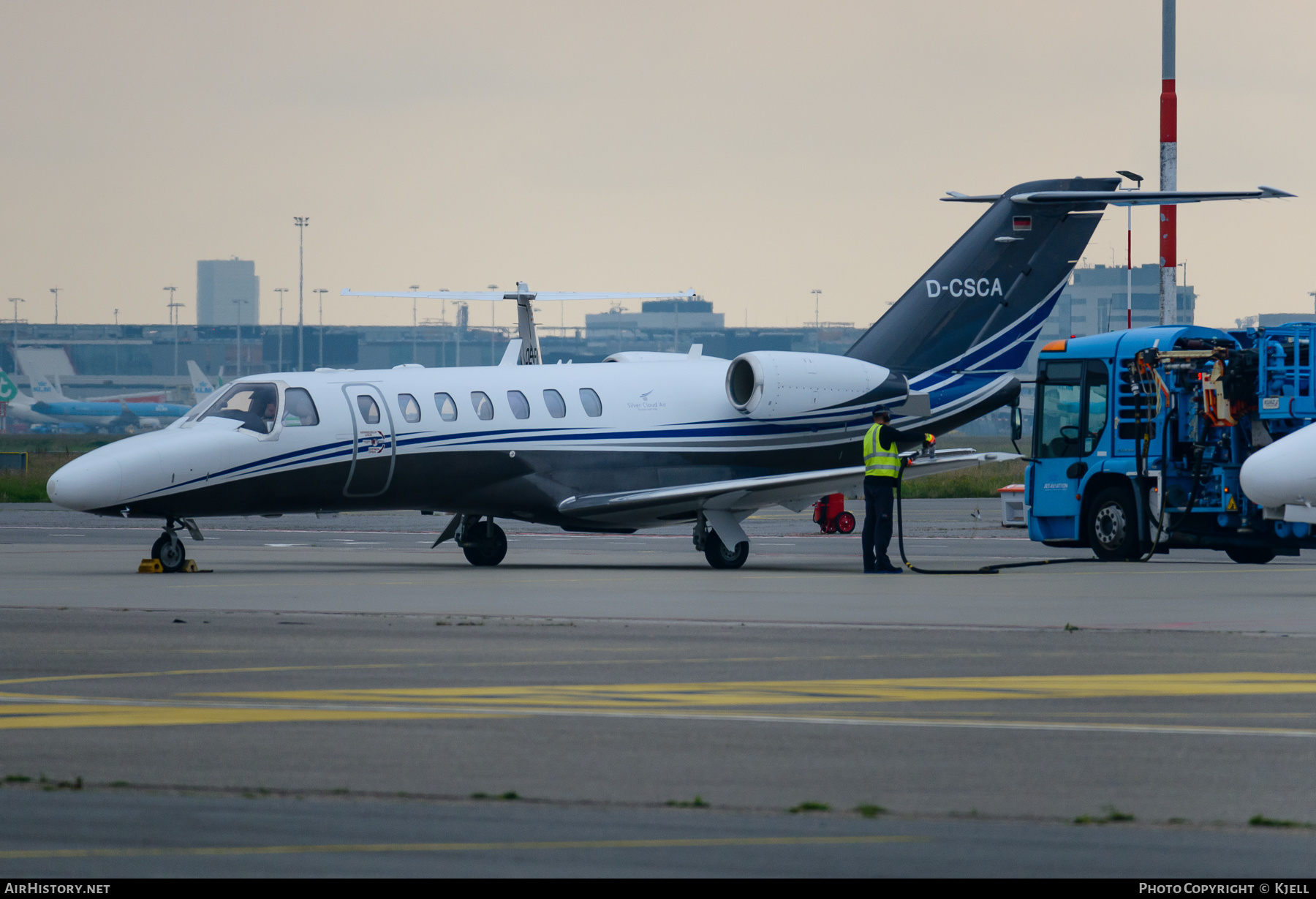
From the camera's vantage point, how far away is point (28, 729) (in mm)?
10125

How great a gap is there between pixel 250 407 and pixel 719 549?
691cm

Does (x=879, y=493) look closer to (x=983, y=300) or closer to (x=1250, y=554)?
(x=983, y=300)

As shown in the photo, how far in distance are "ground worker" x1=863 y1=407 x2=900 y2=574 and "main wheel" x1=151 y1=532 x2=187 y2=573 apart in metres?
9.32

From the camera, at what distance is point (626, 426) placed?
28250mm

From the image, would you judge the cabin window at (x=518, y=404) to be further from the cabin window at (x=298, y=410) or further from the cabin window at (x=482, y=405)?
the cabin window at (x=298, y=410)

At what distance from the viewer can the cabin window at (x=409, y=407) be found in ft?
87.8

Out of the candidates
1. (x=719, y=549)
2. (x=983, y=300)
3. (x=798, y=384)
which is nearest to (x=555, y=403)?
(x=719, y=549)

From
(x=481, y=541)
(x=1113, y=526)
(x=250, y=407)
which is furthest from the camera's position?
(x=481, y=541)

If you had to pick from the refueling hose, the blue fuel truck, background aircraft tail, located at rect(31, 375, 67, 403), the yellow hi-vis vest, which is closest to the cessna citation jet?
the yellow hi-vis vest

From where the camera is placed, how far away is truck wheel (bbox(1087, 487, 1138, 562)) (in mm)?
27000

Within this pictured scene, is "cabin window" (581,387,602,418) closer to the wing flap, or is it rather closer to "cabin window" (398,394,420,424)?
the wing flap

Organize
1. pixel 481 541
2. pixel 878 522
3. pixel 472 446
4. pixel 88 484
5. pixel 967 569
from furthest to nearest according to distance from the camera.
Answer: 1. pixel 481 541
2. pixel 472 446
3. pixel 967 569
4. pixel 878 522
5. pixel 88 484

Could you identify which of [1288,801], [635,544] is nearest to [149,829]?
[1288,801]

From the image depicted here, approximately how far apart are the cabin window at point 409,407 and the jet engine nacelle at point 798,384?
15.9 ft
